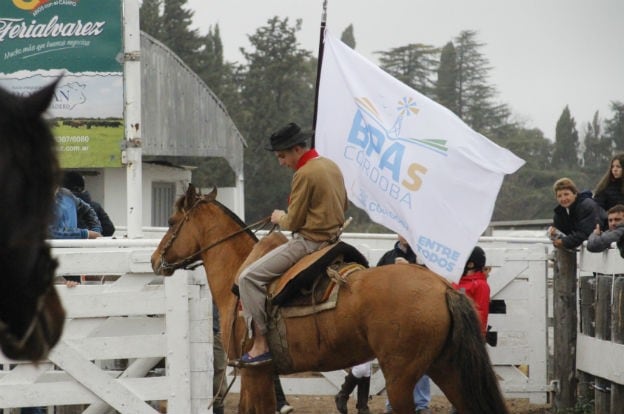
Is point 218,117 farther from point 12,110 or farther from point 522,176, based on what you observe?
point 522,176

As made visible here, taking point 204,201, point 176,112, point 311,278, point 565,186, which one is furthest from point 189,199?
point 176,112

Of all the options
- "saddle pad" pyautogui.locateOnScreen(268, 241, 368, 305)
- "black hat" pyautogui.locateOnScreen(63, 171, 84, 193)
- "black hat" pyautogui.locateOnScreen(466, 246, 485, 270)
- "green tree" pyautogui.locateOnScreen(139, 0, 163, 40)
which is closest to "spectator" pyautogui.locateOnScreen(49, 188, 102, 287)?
"black hat" pyautogui.locateOnScreen(63, 171, 84, 193)

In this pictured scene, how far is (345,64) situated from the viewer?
12258 mm

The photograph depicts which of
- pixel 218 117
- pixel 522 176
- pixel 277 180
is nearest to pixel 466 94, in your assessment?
pixel 522 176

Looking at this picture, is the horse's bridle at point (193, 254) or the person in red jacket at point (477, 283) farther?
the person in red jacket at point (477, 283)

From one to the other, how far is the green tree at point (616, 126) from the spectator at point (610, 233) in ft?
179

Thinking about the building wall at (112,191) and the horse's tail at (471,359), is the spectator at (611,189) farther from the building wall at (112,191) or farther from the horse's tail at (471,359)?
the building wall at (112,191)

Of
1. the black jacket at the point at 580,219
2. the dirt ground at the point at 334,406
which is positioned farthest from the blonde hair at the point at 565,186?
the dirt ground at the point at 334,406

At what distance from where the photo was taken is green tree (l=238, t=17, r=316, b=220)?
63.2 metres

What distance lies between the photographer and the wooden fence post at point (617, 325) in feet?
35.7

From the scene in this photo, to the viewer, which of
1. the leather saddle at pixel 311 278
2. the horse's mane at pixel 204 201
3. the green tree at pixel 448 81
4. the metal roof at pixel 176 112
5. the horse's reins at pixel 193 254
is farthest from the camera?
the green tree at pixel 448 81

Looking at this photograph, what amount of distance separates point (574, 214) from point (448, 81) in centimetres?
7872

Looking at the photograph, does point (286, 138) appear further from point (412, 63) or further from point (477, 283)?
point (412, 63)

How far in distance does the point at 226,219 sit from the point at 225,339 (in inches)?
47.1
